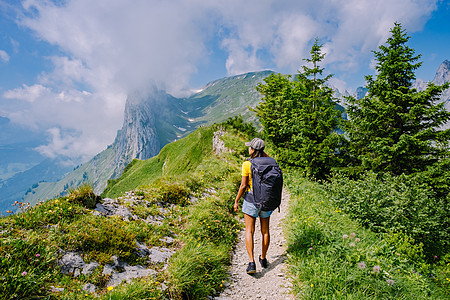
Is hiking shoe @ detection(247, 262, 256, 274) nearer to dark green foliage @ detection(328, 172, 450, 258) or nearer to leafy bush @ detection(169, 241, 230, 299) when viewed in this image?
leafy bush @ detection(169, 241, 230, 299)

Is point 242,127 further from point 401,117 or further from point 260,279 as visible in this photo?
point 260,279

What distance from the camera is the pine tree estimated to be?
42.3ft

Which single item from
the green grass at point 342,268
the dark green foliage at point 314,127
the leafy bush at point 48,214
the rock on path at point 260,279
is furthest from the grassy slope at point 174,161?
the leafy bush at point 48,214

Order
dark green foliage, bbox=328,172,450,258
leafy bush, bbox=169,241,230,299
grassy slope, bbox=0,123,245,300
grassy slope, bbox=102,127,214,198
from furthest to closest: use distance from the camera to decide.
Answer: grassy slope, bbox=102,127,214,198, dark green foliage, bbox=328,172,450,258, leafy bush, bbox=169,241,230,299, grassy slope, bbox=0,123,245,300

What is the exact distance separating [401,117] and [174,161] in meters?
50.0

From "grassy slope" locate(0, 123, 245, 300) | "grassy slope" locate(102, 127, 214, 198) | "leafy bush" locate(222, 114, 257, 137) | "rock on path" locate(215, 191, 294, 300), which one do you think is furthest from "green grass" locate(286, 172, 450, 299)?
"grassy slope" locate(102, 127, 214, 198)

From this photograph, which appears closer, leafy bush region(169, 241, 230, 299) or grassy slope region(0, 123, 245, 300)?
grassy slope region(0, 123, 245, 300)

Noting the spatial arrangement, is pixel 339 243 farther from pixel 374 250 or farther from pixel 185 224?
pixel 185 224

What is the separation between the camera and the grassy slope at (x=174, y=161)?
4816 cm

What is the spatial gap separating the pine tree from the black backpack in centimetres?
1243

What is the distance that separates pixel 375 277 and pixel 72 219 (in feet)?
22.7

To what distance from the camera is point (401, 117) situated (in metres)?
13.4

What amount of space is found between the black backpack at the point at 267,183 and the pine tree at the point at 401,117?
12426mm

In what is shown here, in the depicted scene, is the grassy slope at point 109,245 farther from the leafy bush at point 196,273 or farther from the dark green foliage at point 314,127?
the dark green foliage at point 314,127
